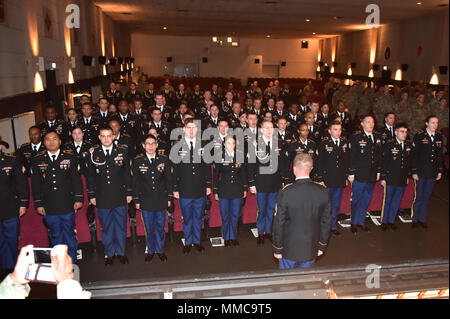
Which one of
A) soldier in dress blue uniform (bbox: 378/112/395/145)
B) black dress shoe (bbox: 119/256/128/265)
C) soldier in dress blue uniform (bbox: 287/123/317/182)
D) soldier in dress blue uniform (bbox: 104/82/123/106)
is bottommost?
black dress shoe (bbox: 119/256/128/265)

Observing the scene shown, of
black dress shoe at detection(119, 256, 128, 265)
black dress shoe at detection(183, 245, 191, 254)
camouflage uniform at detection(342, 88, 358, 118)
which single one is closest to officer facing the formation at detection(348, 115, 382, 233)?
black dress shoe at detection(183, 245, 191, 254)

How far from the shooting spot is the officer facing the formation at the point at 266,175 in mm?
4566

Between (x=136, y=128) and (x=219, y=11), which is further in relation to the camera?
(x=219, y=11)

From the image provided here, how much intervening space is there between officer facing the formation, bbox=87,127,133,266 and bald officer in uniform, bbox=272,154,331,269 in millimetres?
2003

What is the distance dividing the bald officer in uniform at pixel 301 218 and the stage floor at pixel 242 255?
3.40 feet

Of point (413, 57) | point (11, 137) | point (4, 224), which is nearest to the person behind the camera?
point (4, 224)

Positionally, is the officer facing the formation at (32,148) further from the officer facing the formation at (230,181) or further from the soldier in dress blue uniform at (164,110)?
the soldier in dress blue uniform at (164,110)

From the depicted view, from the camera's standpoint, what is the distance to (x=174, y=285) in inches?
57.7

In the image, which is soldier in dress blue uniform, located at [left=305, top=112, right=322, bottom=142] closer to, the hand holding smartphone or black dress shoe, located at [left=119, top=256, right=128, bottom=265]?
black dress shoe, located at [left=119, top=256, right=128, bottom=265]

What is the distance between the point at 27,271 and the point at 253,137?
12.3 ft

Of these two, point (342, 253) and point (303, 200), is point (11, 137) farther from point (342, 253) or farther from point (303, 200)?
point (342, 253)

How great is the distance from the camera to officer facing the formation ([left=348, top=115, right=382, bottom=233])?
4.83m

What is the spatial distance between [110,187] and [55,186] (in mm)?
588

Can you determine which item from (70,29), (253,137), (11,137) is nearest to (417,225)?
(253,137)
